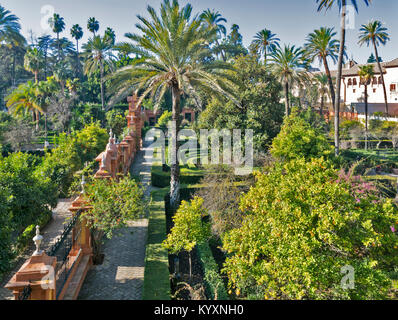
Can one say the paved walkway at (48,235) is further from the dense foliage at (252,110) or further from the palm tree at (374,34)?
the palm tree at (374,34)

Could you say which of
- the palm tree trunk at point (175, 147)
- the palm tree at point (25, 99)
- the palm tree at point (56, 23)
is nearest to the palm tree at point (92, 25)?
the palm tree at point (56, 23)

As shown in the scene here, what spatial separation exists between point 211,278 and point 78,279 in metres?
4.12

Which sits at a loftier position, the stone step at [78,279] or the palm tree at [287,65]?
the palm tree at [287,65]

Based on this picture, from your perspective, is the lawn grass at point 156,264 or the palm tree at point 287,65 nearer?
the lawn grass at point 156,264

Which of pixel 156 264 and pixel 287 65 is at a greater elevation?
pixel 287 65

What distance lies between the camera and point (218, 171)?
1788cm

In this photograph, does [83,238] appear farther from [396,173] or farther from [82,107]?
[82,107]

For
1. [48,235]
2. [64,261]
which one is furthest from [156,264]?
[48,235]

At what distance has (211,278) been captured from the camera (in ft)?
30.2

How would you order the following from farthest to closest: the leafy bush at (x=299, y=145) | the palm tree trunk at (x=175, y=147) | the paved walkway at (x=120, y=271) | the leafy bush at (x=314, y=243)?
the leafy bush at (x=299, y=145)
the palm tree trunk at (x=175, y=147)
the paved walkway at (x=120, y=271)
the leafy bush at (x=314, y=243)

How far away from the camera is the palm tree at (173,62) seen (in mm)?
13992

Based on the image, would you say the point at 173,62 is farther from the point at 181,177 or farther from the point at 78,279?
the point at 78,279

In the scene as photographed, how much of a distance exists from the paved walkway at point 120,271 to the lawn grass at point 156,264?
0.67m

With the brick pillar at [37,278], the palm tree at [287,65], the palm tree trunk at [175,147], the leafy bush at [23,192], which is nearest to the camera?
the brick pillar at [37,278]
